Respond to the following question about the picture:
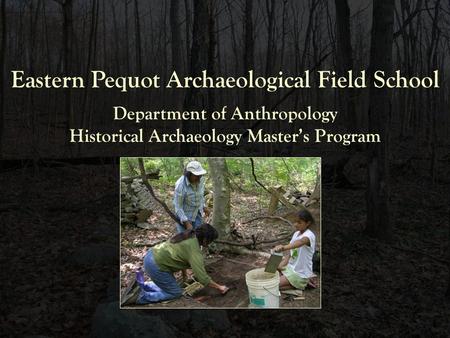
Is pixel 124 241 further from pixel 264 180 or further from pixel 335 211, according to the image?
pixel 335 211

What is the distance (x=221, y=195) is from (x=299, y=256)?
0.87 meters

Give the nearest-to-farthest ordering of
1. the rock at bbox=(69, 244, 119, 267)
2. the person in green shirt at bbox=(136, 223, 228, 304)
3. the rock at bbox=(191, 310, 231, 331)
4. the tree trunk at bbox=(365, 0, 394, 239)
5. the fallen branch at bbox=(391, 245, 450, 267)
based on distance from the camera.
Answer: the person in green shirt at bbox=(136, 223, 228, 304) → the rock at bbox=(191, 310, 231, 331) → the rock at bbox=(69, 244, 119, 267) → the fallen branch at bbox=(391, 245, 450, 267) → the tree trunk at bbox=(365, 0, 394, 239)

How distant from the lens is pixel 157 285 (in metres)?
3.93

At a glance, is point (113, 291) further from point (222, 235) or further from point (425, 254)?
point (425, 254)

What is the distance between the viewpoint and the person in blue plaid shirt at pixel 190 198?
152 inches

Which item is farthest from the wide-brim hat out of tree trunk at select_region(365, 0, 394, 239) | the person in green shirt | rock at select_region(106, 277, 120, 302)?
tree trunk at select_region(365, 0, 394, 239)

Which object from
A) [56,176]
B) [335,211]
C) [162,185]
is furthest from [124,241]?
[56,176]

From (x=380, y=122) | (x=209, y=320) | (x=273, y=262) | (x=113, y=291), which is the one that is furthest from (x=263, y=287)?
(x=380, y=122)

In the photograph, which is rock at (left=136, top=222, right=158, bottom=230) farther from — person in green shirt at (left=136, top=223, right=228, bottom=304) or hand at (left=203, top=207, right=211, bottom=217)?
hand at (left=203, top=207, right=211, bottom=217)

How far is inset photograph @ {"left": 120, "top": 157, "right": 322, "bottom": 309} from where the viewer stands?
12.7ft

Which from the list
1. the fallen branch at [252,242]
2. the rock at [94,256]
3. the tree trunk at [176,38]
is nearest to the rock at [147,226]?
the fallen branch at [252,242]

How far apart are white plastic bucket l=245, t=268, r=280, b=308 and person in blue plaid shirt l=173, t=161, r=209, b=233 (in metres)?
0.66

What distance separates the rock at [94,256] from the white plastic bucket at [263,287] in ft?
8.33

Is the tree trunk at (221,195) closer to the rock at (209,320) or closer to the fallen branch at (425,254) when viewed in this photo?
the rock at (209,320)
